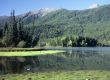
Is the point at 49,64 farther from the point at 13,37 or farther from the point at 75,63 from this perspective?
the point at 13,37

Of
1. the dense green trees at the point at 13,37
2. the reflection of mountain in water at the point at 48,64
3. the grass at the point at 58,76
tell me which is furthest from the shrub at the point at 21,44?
the grass at the point at 58,76

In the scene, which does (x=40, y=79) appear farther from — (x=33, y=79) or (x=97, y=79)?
(x=97, y=79)

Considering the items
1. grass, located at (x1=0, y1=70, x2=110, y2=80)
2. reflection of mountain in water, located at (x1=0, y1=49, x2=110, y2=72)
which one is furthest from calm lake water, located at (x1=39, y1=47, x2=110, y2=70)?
grass, located at (x1=0, y1=70, x2=110, y2=80)

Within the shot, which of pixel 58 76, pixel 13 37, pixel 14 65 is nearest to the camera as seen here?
pixel 58 76

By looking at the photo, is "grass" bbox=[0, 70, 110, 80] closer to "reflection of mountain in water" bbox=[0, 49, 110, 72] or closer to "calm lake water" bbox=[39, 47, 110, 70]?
"reflection of mountain in water" bbox=[0, 49, 110, 72]

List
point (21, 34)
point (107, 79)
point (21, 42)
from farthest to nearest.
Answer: point (21, 34) → point (21, 42) → point (107, 79)

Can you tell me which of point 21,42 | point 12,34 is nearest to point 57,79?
point 21,42

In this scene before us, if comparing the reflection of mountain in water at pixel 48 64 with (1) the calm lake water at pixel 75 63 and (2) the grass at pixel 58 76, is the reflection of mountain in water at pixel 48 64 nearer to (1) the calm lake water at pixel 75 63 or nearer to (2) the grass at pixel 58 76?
(1) the calm lake water at pixel 75 63

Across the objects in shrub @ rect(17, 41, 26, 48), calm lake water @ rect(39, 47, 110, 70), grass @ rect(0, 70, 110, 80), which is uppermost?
shrub @ rect(17, 41, 26, 48)

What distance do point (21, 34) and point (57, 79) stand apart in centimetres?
15298

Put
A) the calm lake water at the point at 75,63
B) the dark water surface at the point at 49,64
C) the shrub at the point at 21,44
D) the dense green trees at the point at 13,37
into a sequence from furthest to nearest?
the dense green trees at the point at 13,37 < the shrub at the point at 21,44 < the calm lake water at the point at 75,63 < the dark water surface at the point at 49,64

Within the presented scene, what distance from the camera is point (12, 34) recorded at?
184875 mm

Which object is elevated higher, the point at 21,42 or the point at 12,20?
the point at 12,20

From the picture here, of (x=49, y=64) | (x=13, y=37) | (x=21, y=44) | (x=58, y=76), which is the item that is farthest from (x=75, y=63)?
(x=13, y=37)
